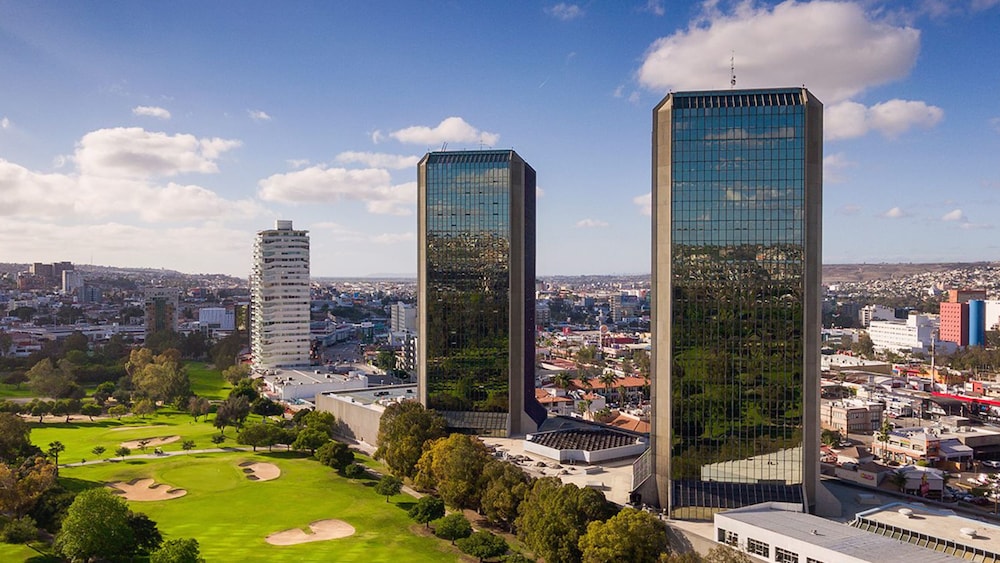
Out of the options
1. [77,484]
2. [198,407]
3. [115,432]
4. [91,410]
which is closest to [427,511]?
[77,484]

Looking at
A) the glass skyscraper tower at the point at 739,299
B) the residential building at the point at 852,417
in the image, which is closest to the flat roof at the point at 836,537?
the glass skyscraper tower at the point at 739,299

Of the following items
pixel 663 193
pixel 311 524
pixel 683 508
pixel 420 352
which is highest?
pixel 663 193

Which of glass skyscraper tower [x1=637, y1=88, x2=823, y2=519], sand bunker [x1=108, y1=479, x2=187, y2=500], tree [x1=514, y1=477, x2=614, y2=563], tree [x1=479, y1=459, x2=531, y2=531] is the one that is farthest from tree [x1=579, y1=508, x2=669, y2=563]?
sand bunker [x1=108, y1=479, x2=187, y2=500]

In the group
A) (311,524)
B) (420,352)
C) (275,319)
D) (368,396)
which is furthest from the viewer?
(275,319)

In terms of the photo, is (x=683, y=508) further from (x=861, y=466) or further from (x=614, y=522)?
(x=861, y=466)

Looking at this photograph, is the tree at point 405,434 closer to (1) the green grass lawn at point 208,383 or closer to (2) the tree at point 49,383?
(1) the green grass lawn at point 208,383

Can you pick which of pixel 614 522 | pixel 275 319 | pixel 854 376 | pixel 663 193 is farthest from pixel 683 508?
pixel 275 319
